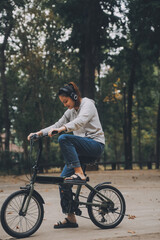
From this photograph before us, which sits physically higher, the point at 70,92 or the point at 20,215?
the point at 70,92

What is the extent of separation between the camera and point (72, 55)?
2405 centimetres

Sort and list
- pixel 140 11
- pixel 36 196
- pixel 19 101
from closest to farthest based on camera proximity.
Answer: pixel 36 196 → pixel 140 11 → pixel 19 101

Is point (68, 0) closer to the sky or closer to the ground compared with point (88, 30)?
closer to the sky

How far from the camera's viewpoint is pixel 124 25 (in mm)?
21469

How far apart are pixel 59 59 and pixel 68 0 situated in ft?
18.9

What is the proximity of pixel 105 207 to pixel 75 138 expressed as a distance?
46.6 inches

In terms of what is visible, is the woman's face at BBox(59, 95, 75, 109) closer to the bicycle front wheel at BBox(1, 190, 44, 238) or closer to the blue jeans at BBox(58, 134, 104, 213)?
the blue jeans at BBox(58, 134, 104, 213)

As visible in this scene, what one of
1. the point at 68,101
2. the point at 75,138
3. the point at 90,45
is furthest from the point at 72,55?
the point at 75,138

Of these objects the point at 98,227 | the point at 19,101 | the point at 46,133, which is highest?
the point at 19,101

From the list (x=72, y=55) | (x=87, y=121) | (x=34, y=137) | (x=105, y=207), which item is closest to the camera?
(x=34, y=137)

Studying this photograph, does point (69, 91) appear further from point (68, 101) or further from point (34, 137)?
point (34, 137)

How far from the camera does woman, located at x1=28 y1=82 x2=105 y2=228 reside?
5.37 meters

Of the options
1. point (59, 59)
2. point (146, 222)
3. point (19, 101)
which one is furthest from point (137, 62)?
point (146, 222)

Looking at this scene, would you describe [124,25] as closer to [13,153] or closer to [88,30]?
[88,30]
